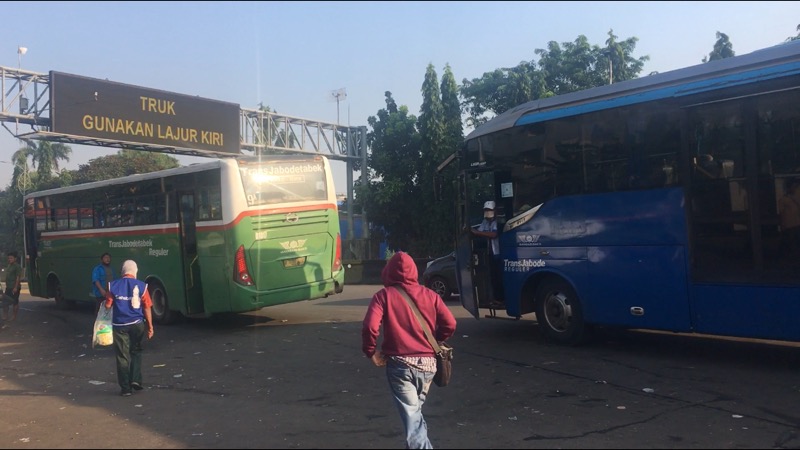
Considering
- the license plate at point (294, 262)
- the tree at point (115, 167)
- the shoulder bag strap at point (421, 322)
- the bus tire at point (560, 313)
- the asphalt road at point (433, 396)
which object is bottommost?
the asphalt road at point (433, 396)

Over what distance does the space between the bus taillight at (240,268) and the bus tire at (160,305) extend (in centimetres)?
256

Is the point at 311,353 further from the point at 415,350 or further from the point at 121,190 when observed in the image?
the point at 121,190

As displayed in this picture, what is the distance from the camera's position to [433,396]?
24.2ft

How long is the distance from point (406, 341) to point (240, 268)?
8.23m

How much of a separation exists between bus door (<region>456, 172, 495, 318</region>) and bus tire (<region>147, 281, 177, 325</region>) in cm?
672

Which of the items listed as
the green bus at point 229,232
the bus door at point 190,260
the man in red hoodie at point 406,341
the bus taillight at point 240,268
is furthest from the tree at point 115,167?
the man in red hoodie at point 406,341

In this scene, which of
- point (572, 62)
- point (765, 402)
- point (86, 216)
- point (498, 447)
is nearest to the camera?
point (498, 447)

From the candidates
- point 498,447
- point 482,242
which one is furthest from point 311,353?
point 498,447

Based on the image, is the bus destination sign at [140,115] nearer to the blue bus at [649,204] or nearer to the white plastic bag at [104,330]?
the white plastic bag at [104,330]

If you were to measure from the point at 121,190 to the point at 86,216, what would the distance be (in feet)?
7.26

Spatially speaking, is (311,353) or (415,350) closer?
(415,350)

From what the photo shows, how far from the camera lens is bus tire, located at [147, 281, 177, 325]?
1432 cm

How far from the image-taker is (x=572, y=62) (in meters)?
31.2

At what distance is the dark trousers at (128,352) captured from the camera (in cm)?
810
